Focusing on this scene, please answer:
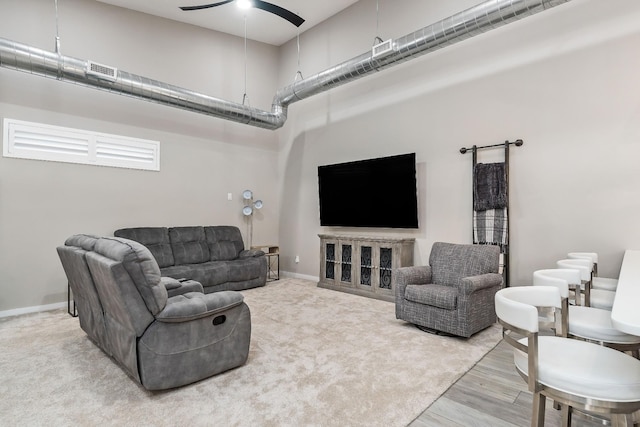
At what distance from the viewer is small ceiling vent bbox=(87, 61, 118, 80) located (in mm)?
4059

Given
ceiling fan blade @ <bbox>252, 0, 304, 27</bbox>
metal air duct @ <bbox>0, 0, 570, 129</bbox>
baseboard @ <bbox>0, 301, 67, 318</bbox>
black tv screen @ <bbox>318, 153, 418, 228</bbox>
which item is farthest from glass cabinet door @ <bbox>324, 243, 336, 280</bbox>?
baseboard @ <bbox>0, 301, 67, 318</bbox>

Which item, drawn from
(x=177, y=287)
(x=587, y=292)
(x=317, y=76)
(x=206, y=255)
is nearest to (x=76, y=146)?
(x=206, y=255)

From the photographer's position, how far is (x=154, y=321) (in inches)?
89.4

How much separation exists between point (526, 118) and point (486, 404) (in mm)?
3210

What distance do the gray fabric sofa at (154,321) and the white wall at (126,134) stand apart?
236cm

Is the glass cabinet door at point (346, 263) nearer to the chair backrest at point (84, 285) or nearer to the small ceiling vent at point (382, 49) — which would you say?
the small ceiling vent at point (382, 49)

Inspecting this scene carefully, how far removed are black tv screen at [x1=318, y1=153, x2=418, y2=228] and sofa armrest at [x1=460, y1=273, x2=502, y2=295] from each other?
1.43 metres

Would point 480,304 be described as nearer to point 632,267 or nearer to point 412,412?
point 632,267

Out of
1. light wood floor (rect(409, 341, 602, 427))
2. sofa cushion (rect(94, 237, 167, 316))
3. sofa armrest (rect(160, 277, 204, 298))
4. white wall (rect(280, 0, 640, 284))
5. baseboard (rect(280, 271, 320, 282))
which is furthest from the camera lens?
baseboard (rect(280, 271, 320, 282))

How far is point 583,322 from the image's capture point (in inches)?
71.3

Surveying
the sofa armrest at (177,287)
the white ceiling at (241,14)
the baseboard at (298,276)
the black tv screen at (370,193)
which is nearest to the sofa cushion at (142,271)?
the sofa armrest at (177,287)

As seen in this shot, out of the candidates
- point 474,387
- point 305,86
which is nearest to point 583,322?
point 474,387

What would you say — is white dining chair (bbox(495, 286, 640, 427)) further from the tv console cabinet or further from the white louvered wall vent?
the white louvered wall vent

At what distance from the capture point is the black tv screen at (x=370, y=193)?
190 inches
